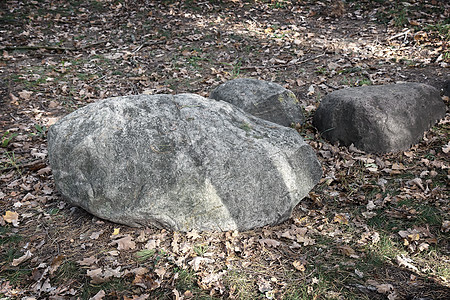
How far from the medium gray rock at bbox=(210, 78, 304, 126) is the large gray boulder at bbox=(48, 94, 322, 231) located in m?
1.40

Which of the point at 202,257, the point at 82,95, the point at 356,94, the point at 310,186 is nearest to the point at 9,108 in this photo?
the point at 82,95

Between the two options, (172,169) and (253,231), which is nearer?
(172,169)

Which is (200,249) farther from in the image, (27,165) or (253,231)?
(27,165)

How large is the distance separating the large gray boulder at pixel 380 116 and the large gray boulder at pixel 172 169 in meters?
1.38

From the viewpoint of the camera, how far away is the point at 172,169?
3480 mm

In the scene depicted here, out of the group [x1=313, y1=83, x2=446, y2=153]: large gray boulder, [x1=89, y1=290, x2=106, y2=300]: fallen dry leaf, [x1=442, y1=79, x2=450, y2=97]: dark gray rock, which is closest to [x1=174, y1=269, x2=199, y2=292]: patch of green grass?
[x1=89, y1=290, x2=106, y2=300]: fallen dry leaf

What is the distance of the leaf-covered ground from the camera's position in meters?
3.09

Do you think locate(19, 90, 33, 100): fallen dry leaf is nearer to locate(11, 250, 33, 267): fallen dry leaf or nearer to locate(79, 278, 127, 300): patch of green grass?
locate(11, 250, 33, 267): fallen dry leaf

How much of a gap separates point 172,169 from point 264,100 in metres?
2.21

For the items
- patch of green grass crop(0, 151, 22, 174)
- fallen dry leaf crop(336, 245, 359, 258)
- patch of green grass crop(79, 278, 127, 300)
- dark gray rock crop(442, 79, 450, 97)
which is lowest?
patch of green grass crop(0, 151, 22, 174)

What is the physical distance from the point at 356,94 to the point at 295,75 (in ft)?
7.28

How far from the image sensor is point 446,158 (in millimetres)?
4559

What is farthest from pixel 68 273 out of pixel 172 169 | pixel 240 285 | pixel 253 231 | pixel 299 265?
pixel 299 265

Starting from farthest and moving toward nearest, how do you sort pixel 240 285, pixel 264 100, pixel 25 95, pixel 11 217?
pixel 25 95 → pixel 264 100 → pixel 11 217 → pixel 240 285
